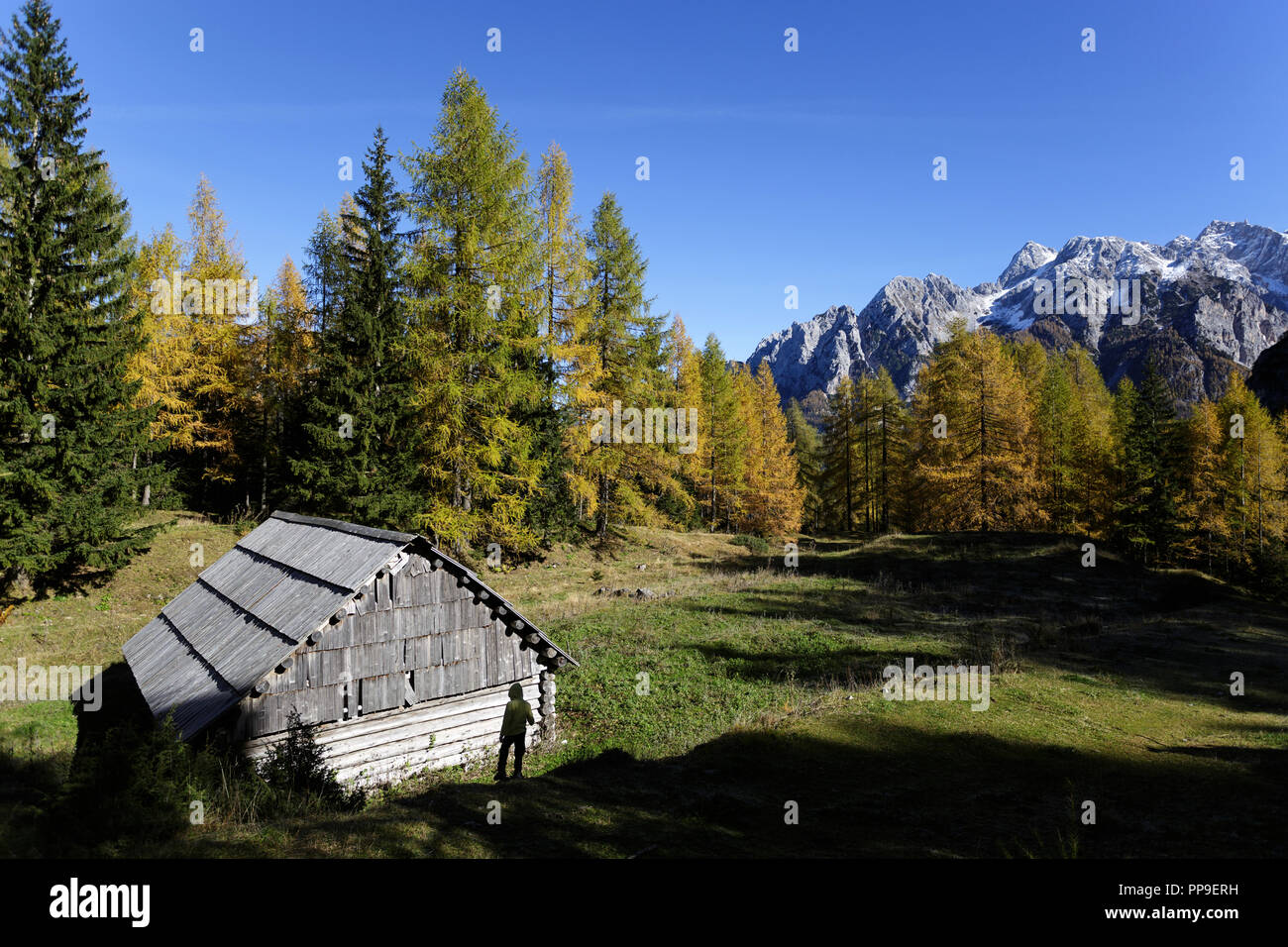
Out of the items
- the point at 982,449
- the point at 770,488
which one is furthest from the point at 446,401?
the point at 982,449

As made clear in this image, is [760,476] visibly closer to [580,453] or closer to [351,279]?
[580,453]

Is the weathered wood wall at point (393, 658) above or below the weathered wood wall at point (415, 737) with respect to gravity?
above

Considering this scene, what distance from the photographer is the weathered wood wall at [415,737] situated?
10.7 meters

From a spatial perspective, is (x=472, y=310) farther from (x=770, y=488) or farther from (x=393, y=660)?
(x=770, y=488)

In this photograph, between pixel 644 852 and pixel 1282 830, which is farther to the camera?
pixel 1282 830

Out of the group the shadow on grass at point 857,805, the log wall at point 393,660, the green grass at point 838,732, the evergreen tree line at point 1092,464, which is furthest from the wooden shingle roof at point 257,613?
the evergreen tree line at point 1092,464

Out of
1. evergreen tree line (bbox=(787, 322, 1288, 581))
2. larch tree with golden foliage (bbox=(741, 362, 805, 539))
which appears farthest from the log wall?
larch tree with golden foliage (bbox=(741, 362, 805, 539))

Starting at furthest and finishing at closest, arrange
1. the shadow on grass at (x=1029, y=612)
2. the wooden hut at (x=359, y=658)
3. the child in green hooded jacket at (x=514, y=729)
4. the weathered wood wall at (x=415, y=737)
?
the shadow on grass at (x=1029, y=612) → the weathered wood wall at (x=415, y=737) → the wooden hut at (x=359, y=658) → the child in green hooded jacket at (x=514, y=729)

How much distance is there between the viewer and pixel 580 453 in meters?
29.4

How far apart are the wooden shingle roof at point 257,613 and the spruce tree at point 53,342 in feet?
23.0

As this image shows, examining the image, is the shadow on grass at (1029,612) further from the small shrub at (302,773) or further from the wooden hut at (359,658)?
the small shrub at (302,773)
